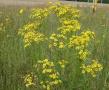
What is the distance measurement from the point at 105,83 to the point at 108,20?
3.72m

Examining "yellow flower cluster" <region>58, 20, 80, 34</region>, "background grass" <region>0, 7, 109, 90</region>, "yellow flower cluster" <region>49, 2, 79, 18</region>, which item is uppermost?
"yellow flower cluster" <region>49, 2, 79, 18</region>

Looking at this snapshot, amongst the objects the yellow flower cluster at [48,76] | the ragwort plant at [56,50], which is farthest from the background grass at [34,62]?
the yellow flower cluster at [48,76]

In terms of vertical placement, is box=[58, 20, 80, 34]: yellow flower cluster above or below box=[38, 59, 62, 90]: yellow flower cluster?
above

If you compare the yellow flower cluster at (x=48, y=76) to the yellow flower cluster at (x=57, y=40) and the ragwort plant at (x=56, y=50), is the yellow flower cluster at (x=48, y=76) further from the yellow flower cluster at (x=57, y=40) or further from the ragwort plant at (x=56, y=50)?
the yellow flower cluster at (x=57, y=40)

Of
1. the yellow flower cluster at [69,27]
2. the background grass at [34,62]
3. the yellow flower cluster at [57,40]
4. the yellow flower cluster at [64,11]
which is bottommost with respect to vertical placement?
the background grass at [34,62]

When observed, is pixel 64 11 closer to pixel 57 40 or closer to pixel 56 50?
pixel 56 50

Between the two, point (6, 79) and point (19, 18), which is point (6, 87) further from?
point (19, 18)

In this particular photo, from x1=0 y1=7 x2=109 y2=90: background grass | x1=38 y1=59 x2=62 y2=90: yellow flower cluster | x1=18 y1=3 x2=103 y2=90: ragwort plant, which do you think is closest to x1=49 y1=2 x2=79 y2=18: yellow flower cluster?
x1=18 y1=3 x2=103 y2=90: ragwort plant

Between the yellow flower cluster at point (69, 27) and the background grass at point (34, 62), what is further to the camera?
the yellow flower cluster at point (69, 27)

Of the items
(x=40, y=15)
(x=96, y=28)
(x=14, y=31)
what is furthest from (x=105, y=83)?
(x=96, y=28)

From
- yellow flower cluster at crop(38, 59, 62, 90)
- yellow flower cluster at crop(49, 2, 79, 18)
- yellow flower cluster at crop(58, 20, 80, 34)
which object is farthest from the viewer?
yellow flower cluster at crop(49, 2, 79, 18)

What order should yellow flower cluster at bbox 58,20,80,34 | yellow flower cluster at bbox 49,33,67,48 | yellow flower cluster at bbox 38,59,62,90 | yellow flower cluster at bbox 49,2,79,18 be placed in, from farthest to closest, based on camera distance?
yellow flower cluster at bbox 49,2,79,18 < yellow flower cluster at bbox 58,20,80,34 < yellow flower cluster at bbox 49,33,67,48 < yellow flower cluster at bbox 38,59,62,90

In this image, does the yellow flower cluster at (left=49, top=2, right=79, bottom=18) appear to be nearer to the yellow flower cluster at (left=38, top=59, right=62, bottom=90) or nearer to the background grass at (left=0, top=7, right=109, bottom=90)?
the background grass at (left=0, top=7, right=109, bottom=90)

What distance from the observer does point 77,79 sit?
13.1 feet
